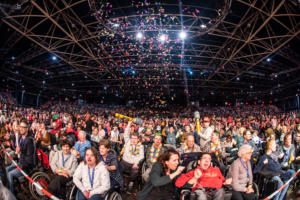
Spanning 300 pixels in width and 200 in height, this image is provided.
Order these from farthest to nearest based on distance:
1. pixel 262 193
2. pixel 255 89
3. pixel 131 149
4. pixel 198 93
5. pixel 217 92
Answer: pixel 198 93 → pixel 217 92 → pixel 255 89 → pixel 131 149 → pixel 262 193

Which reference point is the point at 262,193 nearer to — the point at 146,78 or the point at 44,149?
the point at 44,149

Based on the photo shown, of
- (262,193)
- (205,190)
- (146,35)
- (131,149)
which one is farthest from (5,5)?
(262,193)

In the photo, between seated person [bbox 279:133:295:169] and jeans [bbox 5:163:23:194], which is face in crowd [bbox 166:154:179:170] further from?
seated person [bbox 279:133:295:169]

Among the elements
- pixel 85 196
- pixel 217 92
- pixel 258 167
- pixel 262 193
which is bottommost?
pixel 262 193

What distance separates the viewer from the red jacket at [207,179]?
2.75 m

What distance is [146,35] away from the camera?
37.0 feet

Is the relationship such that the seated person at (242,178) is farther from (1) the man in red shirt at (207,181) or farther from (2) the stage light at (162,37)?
(2) the stage light at (162,37)

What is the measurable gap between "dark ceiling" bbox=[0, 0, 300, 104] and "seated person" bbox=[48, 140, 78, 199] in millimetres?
6361

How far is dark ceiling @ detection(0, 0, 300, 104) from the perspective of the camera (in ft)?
29.7

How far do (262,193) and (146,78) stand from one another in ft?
51.3

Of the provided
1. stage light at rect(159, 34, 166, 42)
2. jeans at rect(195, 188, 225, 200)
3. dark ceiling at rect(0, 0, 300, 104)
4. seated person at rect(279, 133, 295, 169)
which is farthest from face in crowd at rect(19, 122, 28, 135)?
stage light at rect(159, 34, 166, 42)

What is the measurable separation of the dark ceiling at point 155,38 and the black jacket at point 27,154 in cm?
639

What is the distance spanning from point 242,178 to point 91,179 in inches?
94.0

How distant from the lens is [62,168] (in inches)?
138
